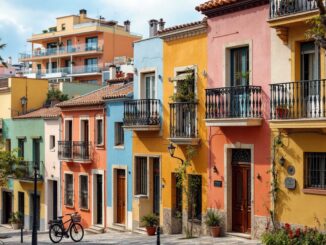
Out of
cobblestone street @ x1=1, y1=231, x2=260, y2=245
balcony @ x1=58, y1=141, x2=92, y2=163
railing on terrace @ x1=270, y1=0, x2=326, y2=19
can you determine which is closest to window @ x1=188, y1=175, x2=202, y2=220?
cobblestone street @ x1=1, y1=231, x2=260, y2=245

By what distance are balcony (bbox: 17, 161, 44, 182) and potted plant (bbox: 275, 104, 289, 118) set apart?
18.9 meters

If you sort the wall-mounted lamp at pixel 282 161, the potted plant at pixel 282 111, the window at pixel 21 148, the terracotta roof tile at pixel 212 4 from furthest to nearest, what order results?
1. the window at pixel 21 148
2. the terracotta roof tile at pixel 212 4
3. the wall-mounted lamp at pixel 282 161
4. the potted plant at pixel 282 111

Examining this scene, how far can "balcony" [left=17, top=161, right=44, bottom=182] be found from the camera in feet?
110

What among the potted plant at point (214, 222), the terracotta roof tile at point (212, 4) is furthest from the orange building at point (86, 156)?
the potted plant at point (214, 222)

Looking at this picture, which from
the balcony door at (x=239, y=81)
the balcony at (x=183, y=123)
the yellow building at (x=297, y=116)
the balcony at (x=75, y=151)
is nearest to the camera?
the yellow building at (x=297, y=116)

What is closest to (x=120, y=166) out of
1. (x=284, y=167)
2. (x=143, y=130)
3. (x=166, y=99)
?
(x=143, y=130)

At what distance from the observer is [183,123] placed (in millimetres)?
22422

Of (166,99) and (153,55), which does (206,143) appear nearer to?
(166,99)

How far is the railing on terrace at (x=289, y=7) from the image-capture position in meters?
16.7

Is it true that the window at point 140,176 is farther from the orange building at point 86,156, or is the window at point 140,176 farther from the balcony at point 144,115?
the orange building at point 86,156

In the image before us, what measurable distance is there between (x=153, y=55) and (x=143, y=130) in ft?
9.91

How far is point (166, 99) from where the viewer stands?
77.4 feet

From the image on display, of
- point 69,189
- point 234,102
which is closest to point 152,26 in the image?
point 69,189

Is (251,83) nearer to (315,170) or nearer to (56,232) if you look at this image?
(315,170)
